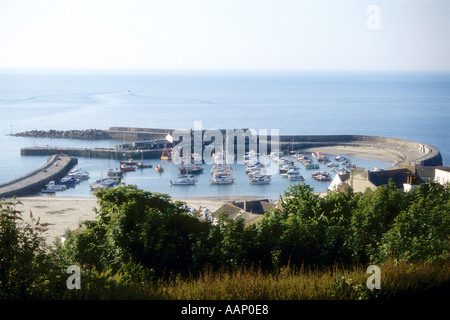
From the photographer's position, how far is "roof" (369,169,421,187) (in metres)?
11.1

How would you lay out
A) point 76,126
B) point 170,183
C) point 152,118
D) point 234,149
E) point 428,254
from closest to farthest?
point 428,254, point 170,183, point 234,149, point 76,126, point 152,118

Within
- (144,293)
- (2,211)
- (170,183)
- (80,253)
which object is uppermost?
(2,211)

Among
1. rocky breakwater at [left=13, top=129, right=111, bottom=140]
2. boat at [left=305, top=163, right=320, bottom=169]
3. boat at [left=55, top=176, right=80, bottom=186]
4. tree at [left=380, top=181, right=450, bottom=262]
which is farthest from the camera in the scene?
rocky breakwater at [left=13, top=129, right=111, bottom=140]

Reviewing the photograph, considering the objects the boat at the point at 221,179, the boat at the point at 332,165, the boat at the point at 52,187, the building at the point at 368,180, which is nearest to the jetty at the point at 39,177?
the boat at the point at 52,187

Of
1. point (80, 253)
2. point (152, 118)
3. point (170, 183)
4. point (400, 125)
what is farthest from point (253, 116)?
point (80, 253)

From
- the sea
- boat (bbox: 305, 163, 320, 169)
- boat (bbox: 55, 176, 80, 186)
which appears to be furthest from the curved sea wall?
boat (bbox: 55, 176, 80, 186)

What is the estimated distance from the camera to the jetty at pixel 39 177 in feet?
66.1

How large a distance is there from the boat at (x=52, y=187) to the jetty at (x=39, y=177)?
347mm

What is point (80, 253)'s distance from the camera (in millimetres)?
5383

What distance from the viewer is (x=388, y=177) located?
37.1ft

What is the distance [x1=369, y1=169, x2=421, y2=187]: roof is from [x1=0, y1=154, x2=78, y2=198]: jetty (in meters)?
12.0

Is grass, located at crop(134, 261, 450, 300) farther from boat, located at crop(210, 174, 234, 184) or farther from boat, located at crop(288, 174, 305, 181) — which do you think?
boat, located at crop(288, 174, 305, 181)
